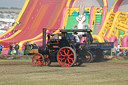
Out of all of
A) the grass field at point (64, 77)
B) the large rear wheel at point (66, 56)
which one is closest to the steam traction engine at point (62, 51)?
the large rear wheel at point (66, 56)

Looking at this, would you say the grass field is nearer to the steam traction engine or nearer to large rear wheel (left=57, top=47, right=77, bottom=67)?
large rear wheel (left=57, top=47, right=77, bottom=67)

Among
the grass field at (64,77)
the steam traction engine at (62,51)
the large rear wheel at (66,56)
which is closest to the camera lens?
the grass field at (64,77)

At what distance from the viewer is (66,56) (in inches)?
584

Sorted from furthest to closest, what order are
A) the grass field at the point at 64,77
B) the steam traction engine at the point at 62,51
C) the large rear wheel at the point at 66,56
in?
the steam traction engine at the point at 62,51, the large rear wheel at the point at 66,56, the grass field at the point at 64,77

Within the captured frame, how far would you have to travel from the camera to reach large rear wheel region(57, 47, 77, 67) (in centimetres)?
1469

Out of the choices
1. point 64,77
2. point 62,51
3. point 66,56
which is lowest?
point 64,77

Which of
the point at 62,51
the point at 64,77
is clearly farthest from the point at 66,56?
the point at 64,77

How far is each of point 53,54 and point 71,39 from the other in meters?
1.18

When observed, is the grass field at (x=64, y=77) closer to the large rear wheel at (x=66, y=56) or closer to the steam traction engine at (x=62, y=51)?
the large rear wheel at (x=66, y=56)

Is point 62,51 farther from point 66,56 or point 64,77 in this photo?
point 64,77

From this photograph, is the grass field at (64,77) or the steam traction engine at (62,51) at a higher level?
the steam traction engine at (62,51)

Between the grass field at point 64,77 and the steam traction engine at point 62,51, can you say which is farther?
the steam traction engine at point 62,51

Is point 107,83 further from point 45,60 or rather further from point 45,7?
point 45,7

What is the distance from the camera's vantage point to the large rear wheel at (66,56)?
1469 centimetres
